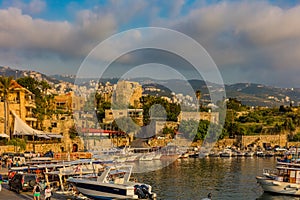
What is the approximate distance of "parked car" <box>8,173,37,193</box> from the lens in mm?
24344

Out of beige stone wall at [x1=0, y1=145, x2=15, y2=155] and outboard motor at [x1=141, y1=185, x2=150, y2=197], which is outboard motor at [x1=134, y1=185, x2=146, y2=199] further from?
beige stone wall at [x1=0, y1=145, x2=15, y2=155]

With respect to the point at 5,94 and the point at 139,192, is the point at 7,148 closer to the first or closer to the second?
the point at 5,94

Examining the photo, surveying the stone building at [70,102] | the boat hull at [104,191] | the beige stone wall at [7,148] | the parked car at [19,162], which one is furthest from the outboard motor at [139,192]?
the stone building at [70,102]

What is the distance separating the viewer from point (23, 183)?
24.3m

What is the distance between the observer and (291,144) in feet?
311

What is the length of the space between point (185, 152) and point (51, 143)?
2615 cm

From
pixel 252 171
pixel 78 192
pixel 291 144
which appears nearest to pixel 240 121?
pixel 291 144

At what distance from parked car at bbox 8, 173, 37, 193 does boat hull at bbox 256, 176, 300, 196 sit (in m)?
18.9

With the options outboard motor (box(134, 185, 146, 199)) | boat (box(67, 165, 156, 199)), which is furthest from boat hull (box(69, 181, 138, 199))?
outboard motor (box(134, 185, 146, 199))

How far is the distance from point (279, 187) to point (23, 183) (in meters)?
20.3

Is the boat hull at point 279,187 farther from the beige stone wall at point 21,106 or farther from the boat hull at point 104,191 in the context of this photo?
the beige stone wall at point 21,106

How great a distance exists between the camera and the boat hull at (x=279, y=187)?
32719mm

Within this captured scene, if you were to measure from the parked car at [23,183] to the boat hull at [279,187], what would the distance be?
18896 millimetres

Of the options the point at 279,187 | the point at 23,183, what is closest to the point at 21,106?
the point at 23,183
